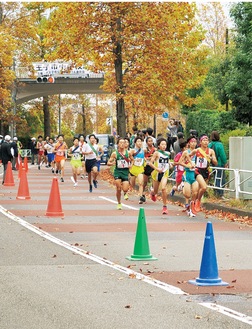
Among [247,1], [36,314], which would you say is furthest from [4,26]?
[36,314]

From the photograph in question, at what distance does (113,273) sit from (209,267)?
149cm

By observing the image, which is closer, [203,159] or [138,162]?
[203,159]

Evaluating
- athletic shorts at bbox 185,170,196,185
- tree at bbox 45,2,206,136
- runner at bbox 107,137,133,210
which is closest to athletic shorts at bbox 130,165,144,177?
runner at bbox 107,137,133,210

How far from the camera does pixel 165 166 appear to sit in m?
24.1

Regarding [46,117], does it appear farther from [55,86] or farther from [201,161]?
[201,161]

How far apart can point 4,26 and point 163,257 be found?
5412 cm

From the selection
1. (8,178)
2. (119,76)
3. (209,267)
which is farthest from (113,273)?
(119,76)

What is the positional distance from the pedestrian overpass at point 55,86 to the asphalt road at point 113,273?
50.8 m

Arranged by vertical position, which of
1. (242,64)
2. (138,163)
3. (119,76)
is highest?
(242,64)

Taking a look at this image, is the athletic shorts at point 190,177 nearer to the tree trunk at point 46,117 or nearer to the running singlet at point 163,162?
the running singlet at point 163,162

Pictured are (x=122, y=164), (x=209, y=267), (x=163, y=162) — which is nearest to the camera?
(x=209, y=267)

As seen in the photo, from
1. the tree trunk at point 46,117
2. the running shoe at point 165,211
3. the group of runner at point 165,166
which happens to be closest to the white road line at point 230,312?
the group of runner at point 165,166

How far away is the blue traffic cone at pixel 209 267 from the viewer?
11.8m

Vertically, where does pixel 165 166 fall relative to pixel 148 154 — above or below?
below
